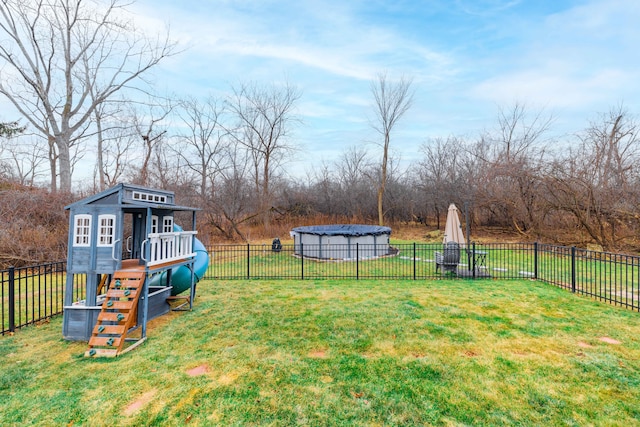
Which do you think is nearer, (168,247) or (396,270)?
(168,247)

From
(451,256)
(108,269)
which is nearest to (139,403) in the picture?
(108,269)

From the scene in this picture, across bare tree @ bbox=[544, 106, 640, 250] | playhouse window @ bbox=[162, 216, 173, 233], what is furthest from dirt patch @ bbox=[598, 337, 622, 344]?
bare tree @ bbox=[544, 106, 640, 250]

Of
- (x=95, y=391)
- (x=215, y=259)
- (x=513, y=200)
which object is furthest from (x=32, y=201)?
(x=513, y=200)

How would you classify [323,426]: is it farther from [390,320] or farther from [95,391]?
[390,320]

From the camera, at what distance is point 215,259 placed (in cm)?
1412

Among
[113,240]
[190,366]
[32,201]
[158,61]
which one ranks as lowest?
[190,366]

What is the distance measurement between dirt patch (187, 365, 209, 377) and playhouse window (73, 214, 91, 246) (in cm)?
294

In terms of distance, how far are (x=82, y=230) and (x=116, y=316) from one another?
1.61 meters

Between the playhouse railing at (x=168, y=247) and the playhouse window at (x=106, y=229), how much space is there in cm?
51

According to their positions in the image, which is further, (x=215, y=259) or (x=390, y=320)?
(x=215, y=259)

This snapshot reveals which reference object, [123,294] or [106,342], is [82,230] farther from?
[106,342]

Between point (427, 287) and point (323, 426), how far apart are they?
6.17m

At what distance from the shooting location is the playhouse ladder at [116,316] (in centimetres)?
424

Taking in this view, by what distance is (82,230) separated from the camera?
4.93 meters
